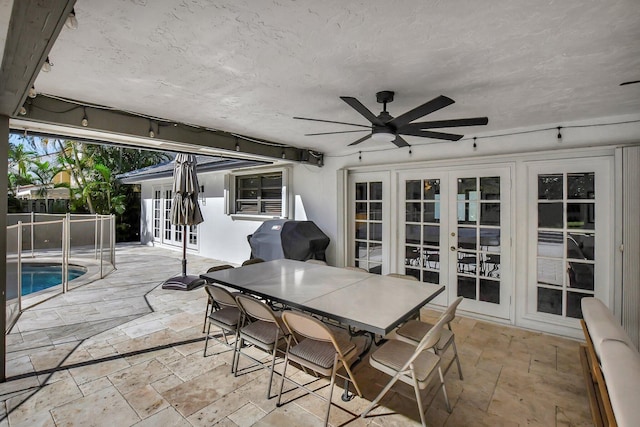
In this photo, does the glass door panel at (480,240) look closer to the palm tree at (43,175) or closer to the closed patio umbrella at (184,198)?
the closed patio umbrella at (184,198)

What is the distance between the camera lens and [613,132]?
3.33m

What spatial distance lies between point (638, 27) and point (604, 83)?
968 mm

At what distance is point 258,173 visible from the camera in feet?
24.1

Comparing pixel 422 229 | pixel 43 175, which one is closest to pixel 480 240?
pixel 422 229

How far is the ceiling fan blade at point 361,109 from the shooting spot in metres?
2.22

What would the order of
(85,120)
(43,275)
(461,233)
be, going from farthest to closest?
(43,275), (461,233), (85,120)

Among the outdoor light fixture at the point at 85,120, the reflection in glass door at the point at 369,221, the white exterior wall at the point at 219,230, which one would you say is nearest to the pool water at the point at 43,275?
the white exterior wall at the point at 219,230

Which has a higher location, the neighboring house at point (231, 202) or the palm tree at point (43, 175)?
the palm tree at point (43, 175)

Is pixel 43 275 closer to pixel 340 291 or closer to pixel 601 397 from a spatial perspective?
pixel 340 291

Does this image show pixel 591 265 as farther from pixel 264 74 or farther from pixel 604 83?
pixel 264 74

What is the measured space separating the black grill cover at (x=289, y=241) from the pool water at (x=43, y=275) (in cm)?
469

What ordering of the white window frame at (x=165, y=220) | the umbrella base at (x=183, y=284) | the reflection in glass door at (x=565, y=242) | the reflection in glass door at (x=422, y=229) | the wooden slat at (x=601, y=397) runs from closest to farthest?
the wooden slat at (x=601, y=397) → the reflection in glass door at (x=565, y=242) → the reflection in glass door at (x=422, y=229) → the umbrella base at (x=183, y=284) → the white window frame at (x=165, y=220)

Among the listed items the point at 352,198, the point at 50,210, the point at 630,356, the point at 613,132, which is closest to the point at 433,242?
the point at 352,198

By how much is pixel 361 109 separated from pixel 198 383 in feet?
8.86
